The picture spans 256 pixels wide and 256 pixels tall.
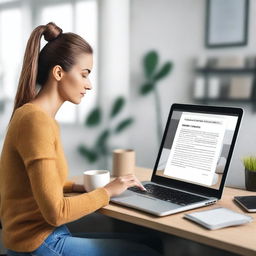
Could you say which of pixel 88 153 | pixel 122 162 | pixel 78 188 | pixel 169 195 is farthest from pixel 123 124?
pixel 169 195

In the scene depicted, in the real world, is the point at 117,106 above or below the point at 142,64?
below

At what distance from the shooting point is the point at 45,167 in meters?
1.00

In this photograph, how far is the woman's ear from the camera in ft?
3.80

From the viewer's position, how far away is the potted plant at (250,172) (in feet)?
4.37

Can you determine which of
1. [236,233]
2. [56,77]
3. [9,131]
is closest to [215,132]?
[236,233]

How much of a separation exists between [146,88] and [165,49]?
279 mm

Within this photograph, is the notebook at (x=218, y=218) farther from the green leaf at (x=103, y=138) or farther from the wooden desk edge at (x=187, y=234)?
the green leaf at (x=103, y=138)

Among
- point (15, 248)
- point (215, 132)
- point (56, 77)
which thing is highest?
point (56, 77)

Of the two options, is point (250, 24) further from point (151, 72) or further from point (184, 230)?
point (184, 230)

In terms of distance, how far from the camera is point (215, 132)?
1.26 meters

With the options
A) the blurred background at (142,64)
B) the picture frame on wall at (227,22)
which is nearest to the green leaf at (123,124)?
the blurred background at (142,64)

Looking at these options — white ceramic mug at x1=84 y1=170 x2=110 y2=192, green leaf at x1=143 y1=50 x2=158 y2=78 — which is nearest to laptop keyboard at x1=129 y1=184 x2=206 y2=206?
white ceramic mug at x1=84 y1=170 x2=110 y2=192

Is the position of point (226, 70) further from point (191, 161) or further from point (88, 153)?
point (88, 153)

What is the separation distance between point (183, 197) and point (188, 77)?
1.30 metres
